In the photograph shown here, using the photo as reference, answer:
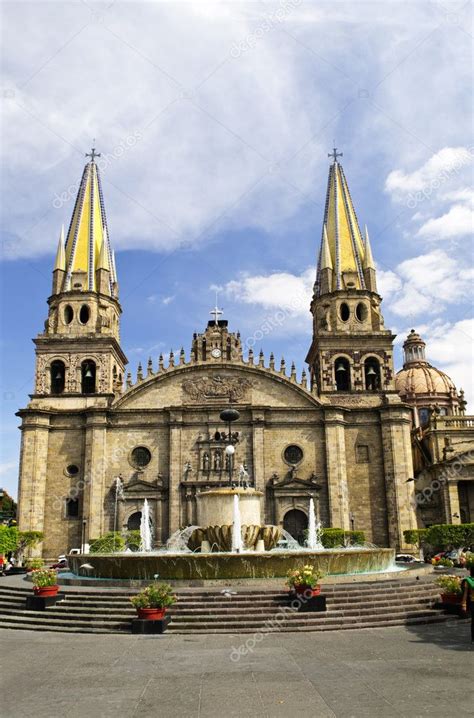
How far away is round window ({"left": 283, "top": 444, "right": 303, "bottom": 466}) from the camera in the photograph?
40.5m

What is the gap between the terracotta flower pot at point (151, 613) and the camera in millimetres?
12422

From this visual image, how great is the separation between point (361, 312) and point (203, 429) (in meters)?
14.4

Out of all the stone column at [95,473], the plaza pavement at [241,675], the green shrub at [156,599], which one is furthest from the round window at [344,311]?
the green shrub at [156,599]

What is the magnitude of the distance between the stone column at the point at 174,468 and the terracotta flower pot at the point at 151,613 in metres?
26.0

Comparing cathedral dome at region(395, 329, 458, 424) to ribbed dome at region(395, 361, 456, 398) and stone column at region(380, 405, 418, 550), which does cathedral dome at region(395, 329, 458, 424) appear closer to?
ribbed dome at region(395, 361, 456, 398)

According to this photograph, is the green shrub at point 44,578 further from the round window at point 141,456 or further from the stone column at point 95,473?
the round window at point 141,456

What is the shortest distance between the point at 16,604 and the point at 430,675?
33.5 ft

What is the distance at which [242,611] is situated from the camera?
520 inches

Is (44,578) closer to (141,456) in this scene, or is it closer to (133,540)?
(133,540)

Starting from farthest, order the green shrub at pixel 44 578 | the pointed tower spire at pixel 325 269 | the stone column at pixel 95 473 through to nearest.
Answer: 1. the pointed tower spire at pixel 325 269
2. the stone column at pixel 95 473
3. the green shrub at pixel 44 578

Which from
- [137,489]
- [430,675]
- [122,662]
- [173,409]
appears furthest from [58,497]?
[430,675]

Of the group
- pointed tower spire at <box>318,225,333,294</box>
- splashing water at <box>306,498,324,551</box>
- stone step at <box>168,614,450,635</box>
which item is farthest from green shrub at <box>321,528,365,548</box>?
stone step at <box>168,614,450,635</box>

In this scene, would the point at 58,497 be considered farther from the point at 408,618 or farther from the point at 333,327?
the point at 408,618

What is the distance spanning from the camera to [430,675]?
895 centimetres
